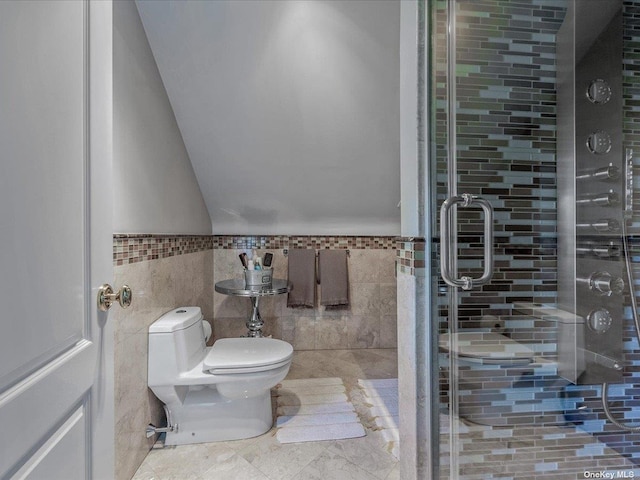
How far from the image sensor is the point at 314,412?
76.8 inches

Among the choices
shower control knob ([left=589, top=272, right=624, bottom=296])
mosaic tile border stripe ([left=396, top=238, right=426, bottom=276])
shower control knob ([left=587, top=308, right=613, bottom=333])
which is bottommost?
shower control knob ([left=587, top=308, right=613, bottom=333])

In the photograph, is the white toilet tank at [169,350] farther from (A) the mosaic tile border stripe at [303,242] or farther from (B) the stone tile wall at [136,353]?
(A) the mosaic tile border stripe at [303,242]

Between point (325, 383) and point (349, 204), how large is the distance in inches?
60.7

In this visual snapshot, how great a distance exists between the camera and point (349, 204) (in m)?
2.89

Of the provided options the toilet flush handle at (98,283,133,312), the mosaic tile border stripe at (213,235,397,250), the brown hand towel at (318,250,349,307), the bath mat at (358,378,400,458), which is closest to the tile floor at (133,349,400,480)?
the bath mat at (358,378,400,458)

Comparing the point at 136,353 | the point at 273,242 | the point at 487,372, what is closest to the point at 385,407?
the point at 487,372

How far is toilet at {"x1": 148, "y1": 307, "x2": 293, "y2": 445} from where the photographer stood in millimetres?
1576

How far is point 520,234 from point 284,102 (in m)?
1.68

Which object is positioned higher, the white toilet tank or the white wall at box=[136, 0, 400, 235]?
the white wall at box=[136, 0, 400, 235]

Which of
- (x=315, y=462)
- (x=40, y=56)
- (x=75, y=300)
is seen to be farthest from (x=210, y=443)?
(x=40, y=56)

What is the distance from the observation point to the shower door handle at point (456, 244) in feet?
3.33

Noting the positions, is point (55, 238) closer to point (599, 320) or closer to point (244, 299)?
point (599, 320)

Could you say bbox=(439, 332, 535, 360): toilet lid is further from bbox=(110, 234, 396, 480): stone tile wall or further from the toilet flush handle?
bbox=(110, 234, 396, 480): stone tile wall

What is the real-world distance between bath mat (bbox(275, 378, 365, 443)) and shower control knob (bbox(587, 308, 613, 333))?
1.23m
